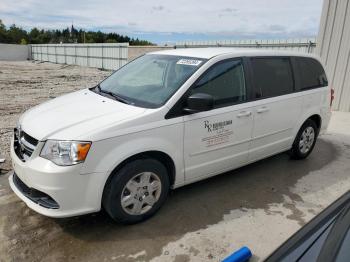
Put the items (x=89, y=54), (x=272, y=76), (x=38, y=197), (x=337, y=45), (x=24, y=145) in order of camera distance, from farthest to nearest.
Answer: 1. (x=89, y=54)
2. (x=337, y=45)
3. (x=272, y=76)
4. (x=24, y=145)
5. (x=38, y=197)

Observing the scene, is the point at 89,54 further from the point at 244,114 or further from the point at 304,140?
the point at 244,114

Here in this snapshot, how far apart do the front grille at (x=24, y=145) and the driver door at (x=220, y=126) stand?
1494mm

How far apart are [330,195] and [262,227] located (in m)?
1.37

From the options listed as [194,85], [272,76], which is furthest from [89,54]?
[194,85]

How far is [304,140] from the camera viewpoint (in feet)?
16.6

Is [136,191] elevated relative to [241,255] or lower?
elevated

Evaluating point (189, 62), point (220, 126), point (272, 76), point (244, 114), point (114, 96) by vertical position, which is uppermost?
point (189, 62)

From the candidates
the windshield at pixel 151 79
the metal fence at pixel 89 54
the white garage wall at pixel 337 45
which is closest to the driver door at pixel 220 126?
the windshield at pixel 151 79

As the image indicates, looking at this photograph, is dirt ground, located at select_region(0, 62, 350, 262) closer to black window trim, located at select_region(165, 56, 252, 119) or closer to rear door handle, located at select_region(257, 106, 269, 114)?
rear door handle, located at select_region(257, 106, 269, 114)

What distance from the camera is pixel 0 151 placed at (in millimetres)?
5324

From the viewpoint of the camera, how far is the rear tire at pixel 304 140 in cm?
493

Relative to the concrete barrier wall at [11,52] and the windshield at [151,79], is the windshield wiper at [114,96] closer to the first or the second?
the windshield at [151,79]

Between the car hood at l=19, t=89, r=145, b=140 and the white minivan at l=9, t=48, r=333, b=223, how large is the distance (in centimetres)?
1

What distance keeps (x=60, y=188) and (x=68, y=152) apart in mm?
315
